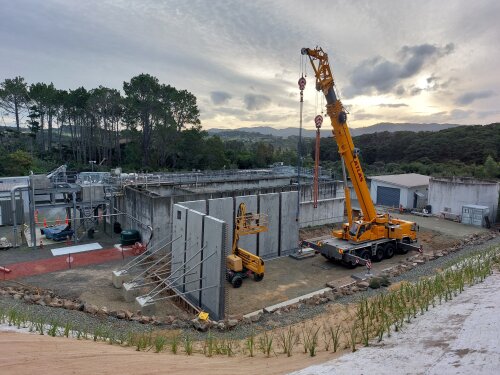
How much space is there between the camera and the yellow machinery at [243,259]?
16.7 metres

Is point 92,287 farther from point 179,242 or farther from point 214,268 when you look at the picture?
point 214,268

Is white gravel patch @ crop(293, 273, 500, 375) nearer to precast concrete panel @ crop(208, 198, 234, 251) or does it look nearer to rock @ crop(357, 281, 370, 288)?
rock @ crop(357, 281, 370, 288)

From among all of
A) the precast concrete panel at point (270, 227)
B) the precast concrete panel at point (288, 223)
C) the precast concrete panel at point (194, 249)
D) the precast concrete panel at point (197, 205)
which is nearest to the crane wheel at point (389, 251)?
the precast concrete panel at point (288, 223)

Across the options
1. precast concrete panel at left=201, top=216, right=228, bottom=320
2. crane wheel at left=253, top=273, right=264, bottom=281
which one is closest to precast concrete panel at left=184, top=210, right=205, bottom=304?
precast concrete panel at left=201, top=216, right=228, bottom=320

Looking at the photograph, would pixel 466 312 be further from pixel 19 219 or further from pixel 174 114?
pixel 174 114

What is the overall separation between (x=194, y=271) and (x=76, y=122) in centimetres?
4739

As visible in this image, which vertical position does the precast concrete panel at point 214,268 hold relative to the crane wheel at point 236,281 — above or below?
above

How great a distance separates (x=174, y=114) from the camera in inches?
1988

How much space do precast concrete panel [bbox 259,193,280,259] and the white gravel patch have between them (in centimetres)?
1339

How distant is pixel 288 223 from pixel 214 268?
29.0 feet

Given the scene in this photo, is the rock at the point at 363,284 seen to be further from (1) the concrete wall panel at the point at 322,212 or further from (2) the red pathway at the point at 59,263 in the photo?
(2) the red pathway at the point at 59,263

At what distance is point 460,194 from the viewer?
31.9 m

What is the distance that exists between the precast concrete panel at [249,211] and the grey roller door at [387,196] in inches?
847

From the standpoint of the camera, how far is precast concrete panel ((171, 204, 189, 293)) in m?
16.2
